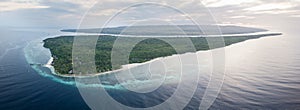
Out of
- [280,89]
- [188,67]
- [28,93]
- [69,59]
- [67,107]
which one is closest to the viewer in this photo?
[67,107]

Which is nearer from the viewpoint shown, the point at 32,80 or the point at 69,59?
the point at 32,80

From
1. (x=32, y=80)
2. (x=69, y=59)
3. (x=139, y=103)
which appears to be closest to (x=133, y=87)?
(x=139, y=103)

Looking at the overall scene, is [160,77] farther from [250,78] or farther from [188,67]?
[250,78]

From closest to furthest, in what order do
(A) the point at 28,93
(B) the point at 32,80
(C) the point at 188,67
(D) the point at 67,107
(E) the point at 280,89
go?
1. (D) the point at 67,107
2. (A) the point at 28,93
3. (E) the point at 280,89
4. (B) the point at 32,80
5. (C) the point at 188,67

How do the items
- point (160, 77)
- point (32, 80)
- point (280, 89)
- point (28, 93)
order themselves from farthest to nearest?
point (160, 77) → point (32, 80) → point (280, 89) → point (28, 93)

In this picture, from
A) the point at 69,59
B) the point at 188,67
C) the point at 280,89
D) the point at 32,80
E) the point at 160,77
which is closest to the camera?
the point at 280,89

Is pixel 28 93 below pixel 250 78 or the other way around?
the other way around

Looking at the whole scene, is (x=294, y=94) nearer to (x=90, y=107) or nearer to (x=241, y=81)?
(x=241, y=81)

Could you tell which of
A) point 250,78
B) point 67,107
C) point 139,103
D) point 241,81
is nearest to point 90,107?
point 67,107

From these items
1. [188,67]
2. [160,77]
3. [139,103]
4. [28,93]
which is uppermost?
[28,93]
